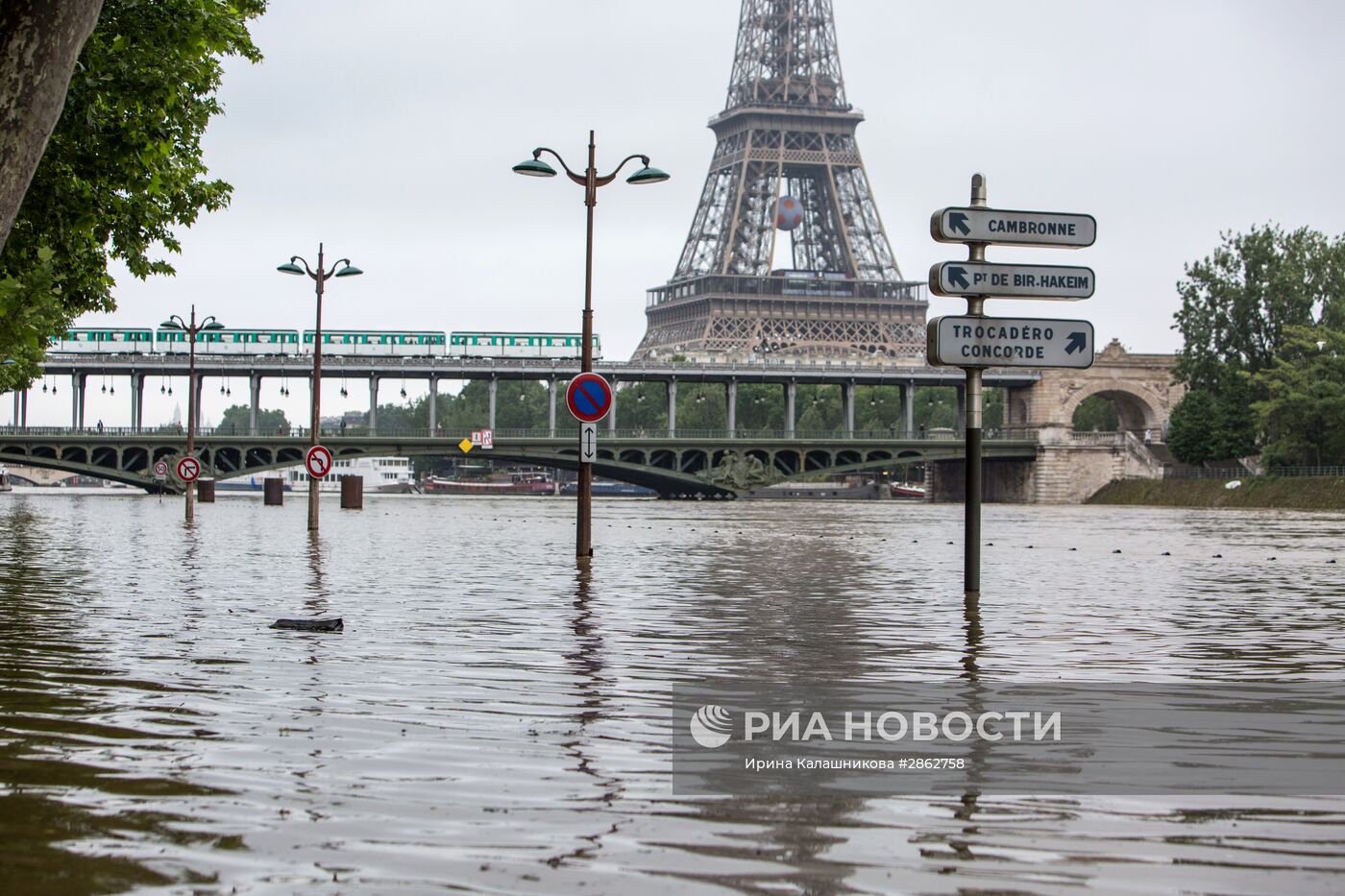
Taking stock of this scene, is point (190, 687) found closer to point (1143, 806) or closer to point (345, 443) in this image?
point (1143, 806)

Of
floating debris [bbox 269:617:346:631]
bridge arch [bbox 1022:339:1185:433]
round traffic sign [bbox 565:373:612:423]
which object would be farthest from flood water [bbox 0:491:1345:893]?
bridge arch [bbox 1022:339:1185:433]

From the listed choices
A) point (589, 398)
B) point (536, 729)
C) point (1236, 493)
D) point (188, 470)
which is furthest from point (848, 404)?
point (536, 729)

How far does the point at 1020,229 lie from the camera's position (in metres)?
17.2

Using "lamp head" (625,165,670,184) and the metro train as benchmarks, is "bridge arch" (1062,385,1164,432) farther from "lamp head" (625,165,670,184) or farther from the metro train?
"lamp head" (625,165,670,184)

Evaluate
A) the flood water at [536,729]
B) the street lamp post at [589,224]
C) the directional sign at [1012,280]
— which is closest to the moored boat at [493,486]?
the street lamp post at [589,224]

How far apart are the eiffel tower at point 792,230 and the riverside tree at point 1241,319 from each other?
130 ft

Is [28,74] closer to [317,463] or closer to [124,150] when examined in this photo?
[124,150]

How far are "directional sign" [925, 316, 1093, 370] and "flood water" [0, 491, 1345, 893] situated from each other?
2.70 metres

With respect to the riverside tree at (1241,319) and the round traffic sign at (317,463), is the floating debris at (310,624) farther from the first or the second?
the riverside tree at (1241,319)

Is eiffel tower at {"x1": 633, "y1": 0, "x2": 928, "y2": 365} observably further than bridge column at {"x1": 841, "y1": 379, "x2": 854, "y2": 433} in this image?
Yes

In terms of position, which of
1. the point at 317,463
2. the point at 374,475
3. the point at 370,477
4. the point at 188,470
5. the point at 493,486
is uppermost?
the point at 317,463

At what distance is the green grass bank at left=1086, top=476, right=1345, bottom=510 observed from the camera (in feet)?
273

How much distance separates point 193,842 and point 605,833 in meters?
1.38

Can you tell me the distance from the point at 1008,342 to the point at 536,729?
10.9 m
